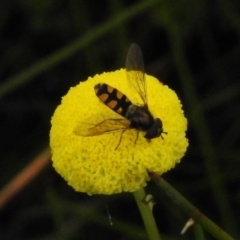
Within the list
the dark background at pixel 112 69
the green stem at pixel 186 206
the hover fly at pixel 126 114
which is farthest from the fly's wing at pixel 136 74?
the dark background at pixel 112 69

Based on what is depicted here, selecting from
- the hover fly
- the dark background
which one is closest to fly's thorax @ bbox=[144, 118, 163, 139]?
the hover fly

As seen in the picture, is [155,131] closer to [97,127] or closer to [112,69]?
[97,127]

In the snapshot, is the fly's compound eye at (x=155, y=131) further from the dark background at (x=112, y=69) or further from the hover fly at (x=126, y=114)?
the dark background at (x=112, y=69)

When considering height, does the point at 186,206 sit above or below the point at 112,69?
below


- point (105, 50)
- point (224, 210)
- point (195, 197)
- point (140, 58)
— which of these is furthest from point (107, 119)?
point (105, 50)

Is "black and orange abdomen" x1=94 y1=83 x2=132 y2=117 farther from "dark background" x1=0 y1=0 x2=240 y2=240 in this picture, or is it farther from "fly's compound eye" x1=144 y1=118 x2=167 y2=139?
"dark background" x1=0 y1=0 x2=240 y2=240

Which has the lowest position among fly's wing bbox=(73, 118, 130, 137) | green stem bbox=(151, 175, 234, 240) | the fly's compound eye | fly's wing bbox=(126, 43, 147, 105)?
green stem bbox=(151, 175, 234, 240)

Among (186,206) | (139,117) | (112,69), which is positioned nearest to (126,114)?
(139,117)

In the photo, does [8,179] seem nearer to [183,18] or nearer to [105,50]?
[105,50]
